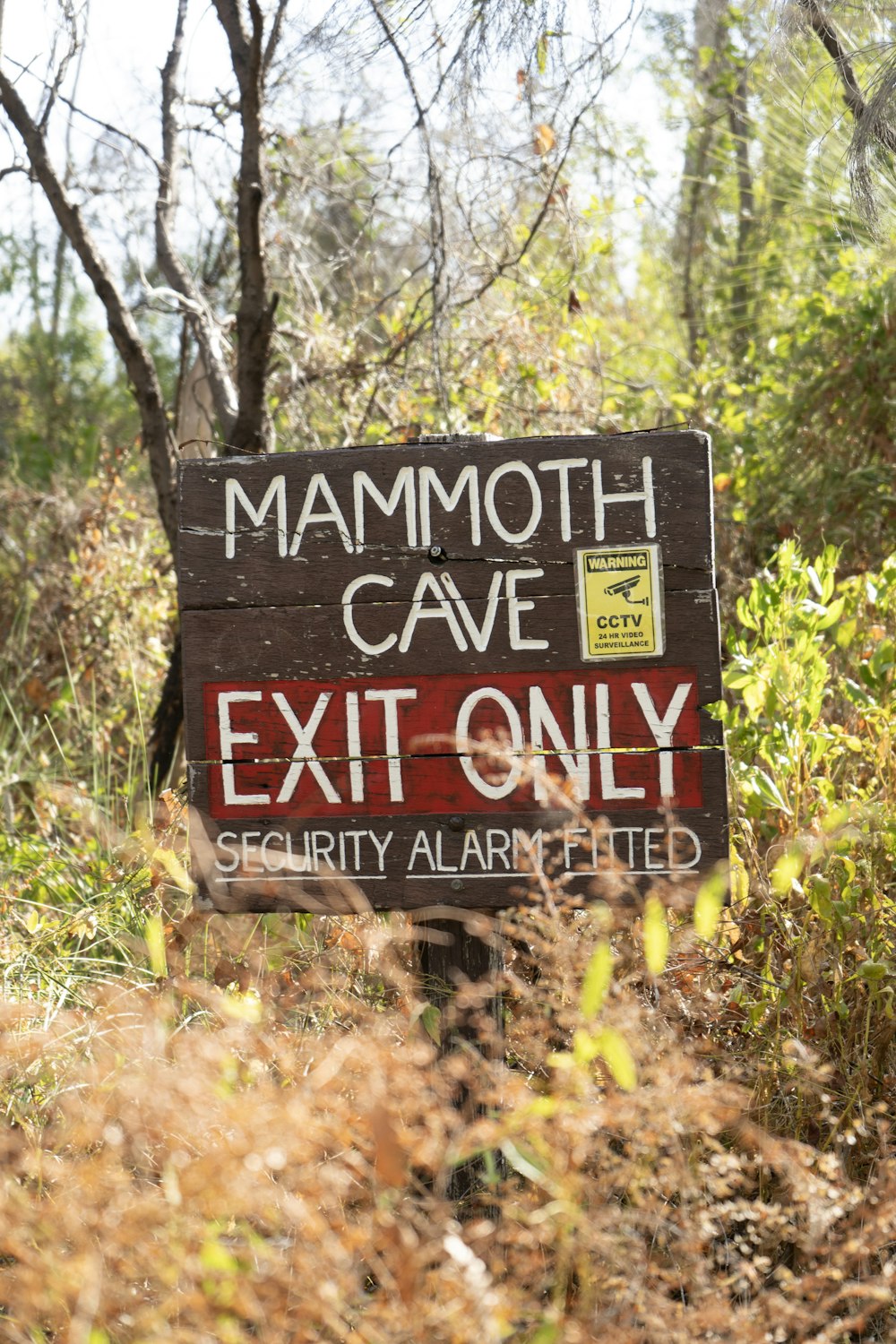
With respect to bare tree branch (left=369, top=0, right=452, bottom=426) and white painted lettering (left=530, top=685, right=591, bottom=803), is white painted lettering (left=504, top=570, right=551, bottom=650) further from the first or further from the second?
bare tree branch (left=369, top=0, right=452, bottom=426)

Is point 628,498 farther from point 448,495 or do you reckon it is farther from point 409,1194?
point 409,1194

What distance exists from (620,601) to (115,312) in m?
A: 2.54

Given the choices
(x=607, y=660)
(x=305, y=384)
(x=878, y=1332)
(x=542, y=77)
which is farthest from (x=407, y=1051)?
(x=305, y=384)

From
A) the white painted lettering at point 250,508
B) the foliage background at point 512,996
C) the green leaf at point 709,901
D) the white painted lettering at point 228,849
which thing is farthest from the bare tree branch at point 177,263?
the green leaf at point 709,901

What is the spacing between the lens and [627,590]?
6.21 ft

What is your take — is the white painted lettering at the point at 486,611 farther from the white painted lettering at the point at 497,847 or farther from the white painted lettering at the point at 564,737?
the white painted lettering at the point at 497,847

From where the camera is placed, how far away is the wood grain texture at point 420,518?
6.18ft

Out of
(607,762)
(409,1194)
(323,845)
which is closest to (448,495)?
(607,762)

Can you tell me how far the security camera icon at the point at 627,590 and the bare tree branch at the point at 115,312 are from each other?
1915 millimetres

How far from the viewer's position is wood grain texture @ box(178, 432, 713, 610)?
6.18ft

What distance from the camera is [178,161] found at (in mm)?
4254

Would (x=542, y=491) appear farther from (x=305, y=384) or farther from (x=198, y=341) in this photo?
(x=305, y=384)

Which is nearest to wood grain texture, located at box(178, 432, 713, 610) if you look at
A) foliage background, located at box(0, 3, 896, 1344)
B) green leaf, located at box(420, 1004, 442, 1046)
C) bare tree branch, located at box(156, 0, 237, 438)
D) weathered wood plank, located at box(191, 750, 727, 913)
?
weathered wood plank, located at box(191, 750, 727, 913)

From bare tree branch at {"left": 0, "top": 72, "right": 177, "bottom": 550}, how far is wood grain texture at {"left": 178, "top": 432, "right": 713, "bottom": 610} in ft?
5.06
